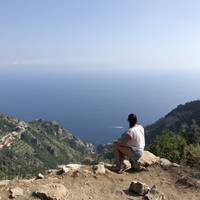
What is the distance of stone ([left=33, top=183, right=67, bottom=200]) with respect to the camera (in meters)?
7.59

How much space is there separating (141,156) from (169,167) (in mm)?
892

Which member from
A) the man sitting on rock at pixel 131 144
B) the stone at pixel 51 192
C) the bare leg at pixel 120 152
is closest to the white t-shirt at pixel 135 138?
the man sitting on rock at pixel 131 144

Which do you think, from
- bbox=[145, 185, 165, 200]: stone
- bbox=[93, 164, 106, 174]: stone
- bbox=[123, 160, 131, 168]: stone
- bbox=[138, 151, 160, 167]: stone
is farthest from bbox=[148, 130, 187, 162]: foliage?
bbox=[145, 185, 165, 200]: stone

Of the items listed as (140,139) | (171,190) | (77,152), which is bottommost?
(77,152)

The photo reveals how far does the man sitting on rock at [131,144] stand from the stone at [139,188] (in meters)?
1.17

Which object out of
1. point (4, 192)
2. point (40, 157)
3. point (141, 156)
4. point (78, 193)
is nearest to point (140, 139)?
point (141, 156)

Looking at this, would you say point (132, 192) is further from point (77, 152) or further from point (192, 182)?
point (77, 152)

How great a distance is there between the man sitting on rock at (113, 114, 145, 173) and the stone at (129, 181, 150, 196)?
117cm

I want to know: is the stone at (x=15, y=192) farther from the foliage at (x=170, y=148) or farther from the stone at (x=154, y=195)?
the foliage at (x=170, y=148)

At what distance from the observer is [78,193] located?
26.5 ft

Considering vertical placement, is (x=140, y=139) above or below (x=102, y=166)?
above

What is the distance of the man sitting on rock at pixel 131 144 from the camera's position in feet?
31.1

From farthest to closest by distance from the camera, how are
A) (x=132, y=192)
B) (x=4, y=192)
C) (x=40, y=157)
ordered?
(x=40, y=157), (x=132, y=192), (x=4, y=192)

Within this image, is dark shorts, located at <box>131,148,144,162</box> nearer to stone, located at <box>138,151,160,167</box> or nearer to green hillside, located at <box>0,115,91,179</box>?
stone, located at <box>138,151,160,167</box>
